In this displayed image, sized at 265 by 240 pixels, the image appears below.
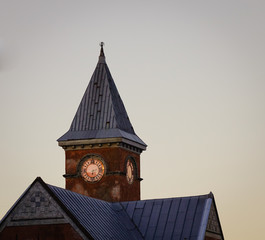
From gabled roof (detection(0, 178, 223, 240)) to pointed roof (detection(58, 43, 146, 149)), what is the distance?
8.00 meters

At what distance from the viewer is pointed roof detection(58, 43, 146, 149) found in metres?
75.8

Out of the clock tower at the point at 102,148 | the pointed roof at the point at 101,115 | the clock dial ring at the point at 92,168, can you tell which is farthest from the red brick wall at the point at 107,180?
the pointed roof at the point at 101,115

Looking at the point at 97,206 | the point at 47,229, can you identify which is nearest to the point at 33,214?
the point at 47,229

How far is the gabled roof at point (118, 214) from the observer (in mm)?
60281

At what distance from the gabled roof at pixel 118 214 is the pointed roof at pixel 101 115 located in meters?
8.00

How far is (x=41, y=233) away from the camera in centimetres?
6022

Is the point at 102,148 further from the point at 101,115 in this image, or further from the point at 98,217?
the point at 98,217

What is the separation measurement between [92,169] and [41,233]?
52.1 feet

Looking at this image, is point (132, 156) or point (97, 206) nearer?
point (97, 206)

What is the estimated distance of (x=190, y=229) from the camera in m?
65.1

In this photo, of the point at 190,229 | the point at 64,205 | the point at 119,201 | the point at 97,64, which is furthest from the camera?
the point at 97,64

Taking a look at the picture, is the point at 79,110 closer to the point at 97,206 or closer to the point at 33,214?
the point at 97,206

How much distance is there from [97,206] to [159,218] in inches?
183

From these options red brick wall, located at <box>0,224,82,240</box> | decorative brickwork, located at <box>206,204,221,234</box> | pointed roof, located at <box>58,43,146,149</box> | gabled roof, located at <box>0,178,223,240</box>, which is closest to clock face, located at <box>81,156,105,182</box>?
pointed roof, located at <box>58,43,146,149</box>
